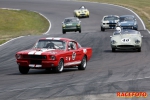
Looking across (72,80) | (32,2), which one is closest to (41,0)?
(32,2)

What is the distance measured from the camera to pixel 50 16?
214 feet

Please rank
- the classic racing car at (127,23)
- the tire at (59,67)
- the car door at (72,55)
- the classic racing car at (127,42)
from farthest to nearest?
the classic racing car at (127,23) → the classic racing car at (127,42) → the car door at (72,55) → the tire at (59,67)

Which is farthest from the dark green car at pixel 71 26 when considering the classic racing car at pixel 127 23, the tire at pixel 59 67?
the tire at pixel 59 67

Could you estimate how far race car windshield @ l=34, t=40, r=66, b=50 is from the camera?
17.9 m

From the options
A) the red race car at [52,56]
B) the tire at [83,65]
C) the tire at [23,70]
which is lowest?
the tire at [83,65]

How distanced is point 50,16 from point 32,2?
16.2 m

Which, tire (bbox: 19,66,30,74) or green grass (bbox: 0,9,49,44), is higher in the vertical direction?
tire (bbox: 19,66,30,74)

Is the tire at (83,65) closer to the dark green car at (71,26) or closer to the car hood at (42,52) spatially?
the car hood at (42,52)

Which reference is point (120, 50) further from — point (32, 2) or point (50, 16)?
point (32, 2)

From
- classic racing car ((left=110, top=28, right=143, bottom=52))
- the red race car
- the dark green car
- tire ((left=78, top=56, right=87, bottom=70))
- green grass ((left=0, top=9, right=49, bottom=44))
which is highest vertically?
the red race car

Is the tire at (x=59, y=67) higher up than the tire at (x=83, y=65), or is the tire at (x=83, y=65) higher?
the tire at (x=59, y=67)

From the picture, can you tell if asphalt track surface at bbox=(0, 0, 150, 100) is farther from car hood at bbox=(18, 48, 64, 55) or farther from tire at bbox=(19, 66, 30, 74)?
car hood at bbox=(18, 48, 64, 55)

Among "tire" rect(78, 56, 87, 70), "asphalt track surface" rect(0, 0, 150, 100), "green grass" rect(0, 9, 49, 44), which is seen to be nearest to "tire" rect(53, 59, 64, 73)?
"asphalt track surface" rect(0, 0, 150, 100)

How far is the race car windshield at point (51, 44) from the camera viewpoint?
58.6 feet
